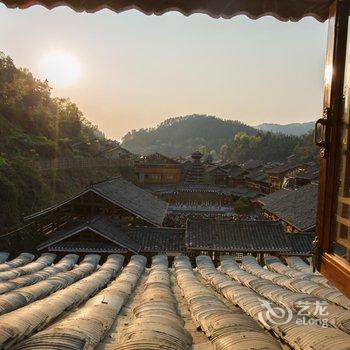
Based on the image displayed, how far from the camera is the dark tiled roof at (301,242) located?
19048 millimetres

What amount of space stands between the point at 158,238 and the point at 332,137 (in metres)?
16.3

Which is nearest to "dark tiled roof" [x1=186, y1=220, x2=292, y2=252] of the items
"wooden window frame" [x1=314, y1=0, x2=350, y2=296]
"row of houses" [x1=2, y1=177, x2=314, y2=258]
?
→ "row of houses" [x1=2, y1=177, x2=314, y2=258]

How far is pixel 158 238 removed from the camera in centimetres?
1902

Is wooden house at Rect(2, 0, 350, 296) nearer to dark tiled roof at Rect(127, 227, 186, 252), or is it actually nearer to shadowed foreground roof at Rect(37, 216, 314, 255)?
shadowed foreground roof at Rect(37, 216, 314, 255)

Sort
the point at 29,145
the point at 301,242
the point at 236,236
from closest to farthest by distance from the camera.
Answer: the point at 236,236 → the point at 301,242 → the point at 29,145

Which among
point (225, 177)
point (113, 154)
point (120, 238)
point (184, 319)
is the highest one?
point (184, 319)

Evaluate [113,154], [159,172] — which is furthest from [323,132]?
[113,154]

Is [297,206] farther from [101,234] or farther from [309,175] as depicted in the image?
[309,175]

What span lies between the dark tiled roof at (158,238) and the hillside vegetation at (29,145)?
31.3ft

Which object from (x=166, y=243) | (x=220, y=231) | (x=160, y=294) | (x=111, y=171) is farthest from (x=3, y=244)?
(x=111, y=171)

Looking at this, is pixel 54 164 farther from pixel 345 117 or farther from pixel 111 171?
pixel 345 117

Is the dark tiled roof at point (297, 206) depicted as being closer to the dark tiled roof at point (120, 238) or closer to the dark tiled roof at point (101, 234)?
the dark tiled roof at point (120, 238)

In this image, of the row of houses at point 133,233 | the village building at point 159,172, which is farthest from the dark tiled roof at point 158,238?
the village building at point 159,172

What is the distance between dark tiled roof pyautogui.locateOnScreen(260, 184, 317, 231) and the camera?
81.0 ft
